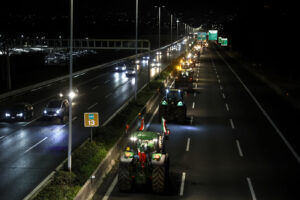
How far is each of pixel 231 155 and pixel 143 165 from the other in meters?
7.93

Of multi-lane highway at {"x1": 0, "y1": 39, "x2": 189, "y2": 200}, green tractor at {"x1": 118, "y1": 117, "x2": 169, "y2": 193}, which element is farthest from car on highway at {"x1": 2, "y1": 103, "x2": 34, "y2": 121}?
green tractor at {"x1": 118, "y1": 117, "x2": 169, "y2": 193}

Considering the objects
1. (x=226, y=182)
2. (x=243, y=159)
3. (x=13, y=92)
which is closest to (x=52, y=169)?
(x=226, y=182)

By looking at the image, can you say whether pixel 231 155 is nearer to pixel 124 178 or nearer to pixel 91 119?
pixel 91 119

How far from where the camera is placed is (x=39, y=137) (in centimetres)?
2684

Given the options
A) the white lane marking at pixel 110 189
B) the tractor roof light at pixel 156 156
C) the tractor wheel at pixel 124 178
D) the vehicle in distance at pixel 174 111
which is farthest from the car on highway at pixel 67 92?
the tractor roof light at pixel 156 156

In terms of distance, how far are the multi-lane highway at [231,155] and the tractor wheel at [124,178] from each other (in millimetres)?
270

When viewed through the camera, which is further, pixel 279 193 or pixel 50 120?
pixel 50 120

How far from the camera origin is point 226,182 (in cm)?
1803

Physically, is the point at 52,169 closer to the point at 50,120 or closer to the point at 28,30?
the point at 50,120

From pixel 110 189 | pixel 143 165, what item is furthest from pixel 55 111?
pixel 143 165

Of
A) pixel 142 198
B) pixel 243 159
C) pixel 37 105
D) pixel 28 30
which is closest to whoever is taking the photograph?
pixel 142 198

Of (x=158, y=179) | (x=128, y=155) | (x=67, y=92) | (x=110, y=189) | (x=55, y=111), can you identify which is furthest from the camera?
(x=67, y=92)

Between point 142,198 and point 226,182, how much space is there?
4062 mm

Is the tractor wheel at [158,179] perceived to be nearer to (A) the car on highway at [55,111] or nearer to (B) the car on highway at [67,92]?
(A) the car on highway at [55,111]
